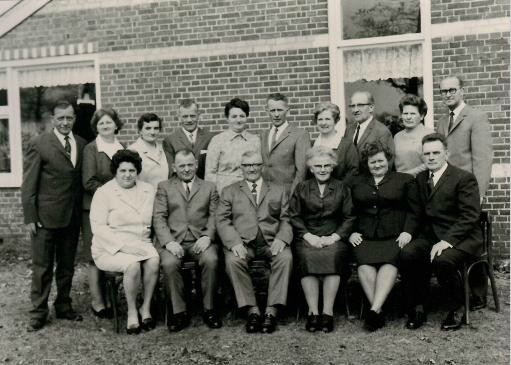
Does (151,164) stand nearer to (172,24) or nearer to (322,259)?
(322,259)

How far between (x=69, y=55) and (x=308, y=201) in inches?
194

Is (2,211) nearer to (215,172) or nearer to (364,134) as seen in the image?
(215,172)

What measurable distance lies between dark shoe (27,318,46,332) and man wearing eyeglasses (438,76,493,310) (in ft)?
12.5

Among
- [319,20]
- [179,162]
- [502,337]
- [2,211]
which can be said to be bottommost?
[502,337]

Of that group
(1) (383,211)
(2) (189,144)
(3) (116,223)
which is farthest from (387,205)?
(3) (116,223)

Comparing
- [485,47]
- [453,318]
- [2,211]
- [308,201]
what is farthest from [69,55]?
[453,318]

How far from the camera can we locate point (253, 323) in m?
4.97

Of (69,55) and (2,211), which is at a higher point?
(69,55)

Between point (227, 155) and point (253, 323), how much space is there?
160 cm

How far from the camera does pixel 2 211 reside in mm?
8844

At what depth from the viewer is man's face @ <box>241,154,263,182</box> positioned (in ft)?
17.2

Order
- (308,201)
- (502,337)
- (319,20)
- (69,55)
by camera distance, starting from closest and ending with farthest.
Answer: (502,337), (308,201), (319,20), (69,55)

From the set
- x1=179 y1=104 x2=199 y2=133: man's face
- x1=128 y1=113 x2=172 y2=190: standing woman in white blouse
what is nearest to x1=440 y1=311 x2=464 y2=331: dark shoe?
x1=128 y1=113 x2=172 y2=190: standing woman in white blouse

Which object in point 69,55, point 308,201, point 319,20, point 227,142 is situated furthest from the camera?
point 69,55
